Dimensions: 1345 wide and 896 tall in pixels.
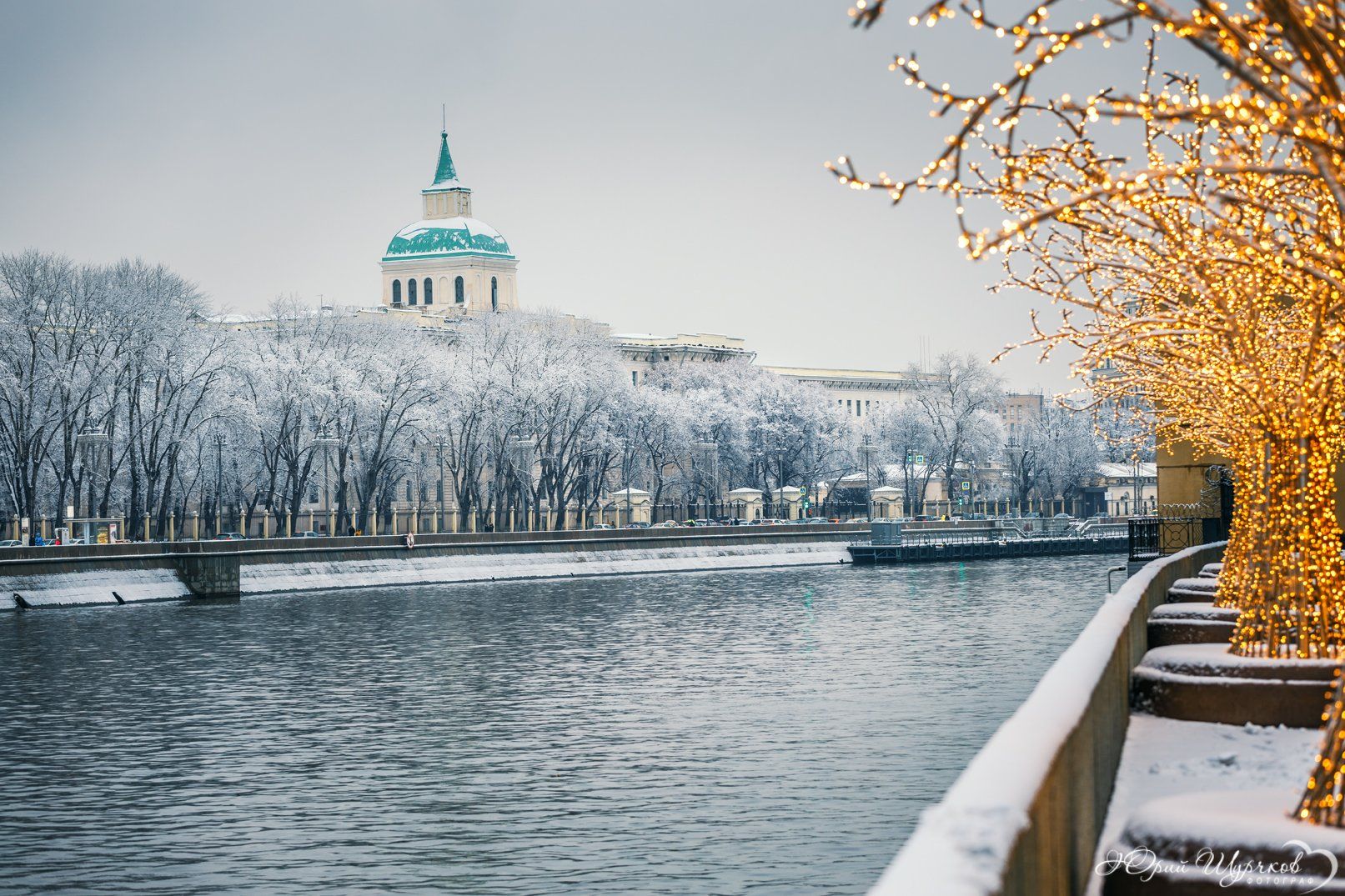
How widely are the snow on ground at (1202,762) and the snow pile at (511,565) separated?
186 ft

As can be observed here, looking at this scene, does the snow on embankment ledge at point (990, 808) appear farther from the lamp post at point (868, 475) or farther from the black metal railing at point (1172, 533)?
the lamp post at point (868, 475)

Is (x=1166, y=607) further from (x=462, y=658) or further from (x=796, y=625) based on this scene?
(x=796, y=625)

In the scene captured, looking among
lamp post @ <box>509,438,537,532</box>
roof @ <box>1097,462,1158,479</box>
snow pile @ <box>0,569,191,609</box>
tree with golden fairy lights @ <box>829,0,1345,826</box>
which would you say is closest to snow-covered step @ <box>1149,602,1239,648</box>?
tree with golden fairy lights @ <box>829,0,1345,826</box>

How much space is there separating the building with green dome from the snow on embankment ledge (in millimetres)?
169962

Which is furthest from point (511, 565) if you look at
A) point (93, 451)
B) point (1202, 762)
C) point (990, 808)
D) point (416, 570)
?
point (990, 808)

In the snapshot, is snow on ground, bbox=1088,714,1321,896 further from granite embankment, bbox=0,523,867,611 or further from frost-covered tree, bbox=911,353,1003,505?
frost-covered tree, bbox=911,353,1003,505

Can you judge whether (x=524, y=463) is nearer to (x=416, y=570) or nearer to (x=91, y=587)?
(x=416, y=570)

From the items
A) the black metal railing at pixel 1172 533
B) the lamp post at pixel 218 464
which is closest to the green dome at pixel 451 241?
the lamp post at pixel 218 464

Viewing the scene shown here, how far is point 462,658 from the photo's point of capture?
1681 inches

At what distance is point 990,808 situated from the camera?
6.15 metres

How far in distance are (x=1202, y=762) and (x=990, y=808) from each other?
7.50m

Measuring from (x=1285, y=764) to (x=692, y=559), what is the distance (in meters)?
78.8

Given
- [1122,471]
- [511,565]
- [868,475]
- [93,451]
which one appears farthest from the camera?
[1122,471]

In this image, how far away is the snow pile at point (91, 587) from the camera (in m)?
59.4
